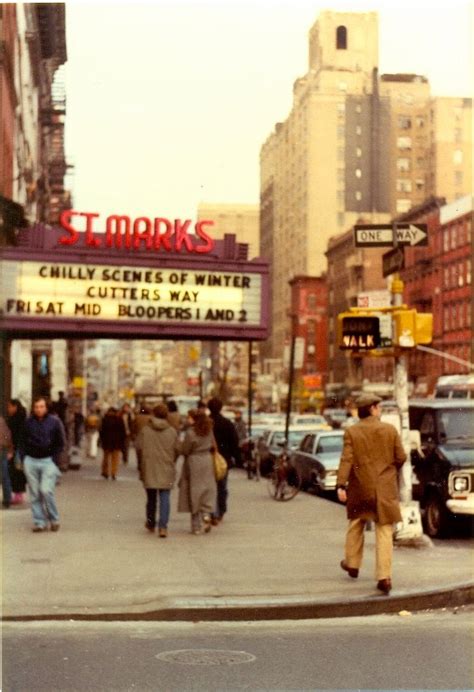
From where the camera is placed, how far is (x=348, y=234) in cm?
12094

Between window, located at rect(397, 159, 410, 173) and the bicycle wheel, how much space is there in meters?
97.6

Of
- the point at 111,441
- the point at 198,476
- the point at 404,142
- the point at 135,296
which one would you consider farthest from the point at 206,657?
the point at 404,142

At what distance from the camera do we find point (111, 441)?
1134 inches

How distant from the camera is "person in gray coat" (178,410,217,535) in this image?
1647cm

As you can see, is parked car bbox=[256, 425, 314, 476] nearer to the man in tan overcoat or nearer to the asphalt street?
the man in tan overcoat

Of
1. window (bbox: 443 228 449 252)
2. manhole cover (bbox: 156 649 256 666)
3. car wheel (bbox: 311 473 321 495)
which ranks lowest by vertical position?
car wheel (bbox: 311 473 321 495)

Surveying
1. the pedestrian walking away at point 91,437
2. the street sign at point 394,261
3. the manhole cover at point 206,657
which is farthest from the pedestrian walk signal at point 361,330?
the pedestrian walking away at point 91,437

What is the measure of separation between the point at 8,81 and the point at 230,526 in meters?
19.7

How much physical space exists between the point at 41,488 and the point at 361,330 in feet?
15.7

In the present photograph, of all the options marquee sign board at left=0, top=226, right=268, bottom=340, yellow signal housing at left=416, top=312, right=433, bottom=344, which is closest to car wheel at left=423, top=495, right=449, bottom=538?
yellow signal housing at left=416, top=312, right=433, bottom=344

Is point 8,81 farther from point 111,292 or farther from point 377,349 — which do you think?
point 377,349

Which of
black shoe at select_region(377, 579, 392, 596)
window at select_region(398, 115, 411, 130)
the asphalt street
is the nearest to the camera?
the asphalt street

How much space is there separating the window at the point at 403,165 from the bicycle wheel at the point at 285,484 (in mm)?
97648

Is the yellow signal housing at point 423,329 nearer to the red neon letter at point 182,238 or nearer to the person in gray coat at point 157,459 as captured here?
the person in gray coat at point 157,459
